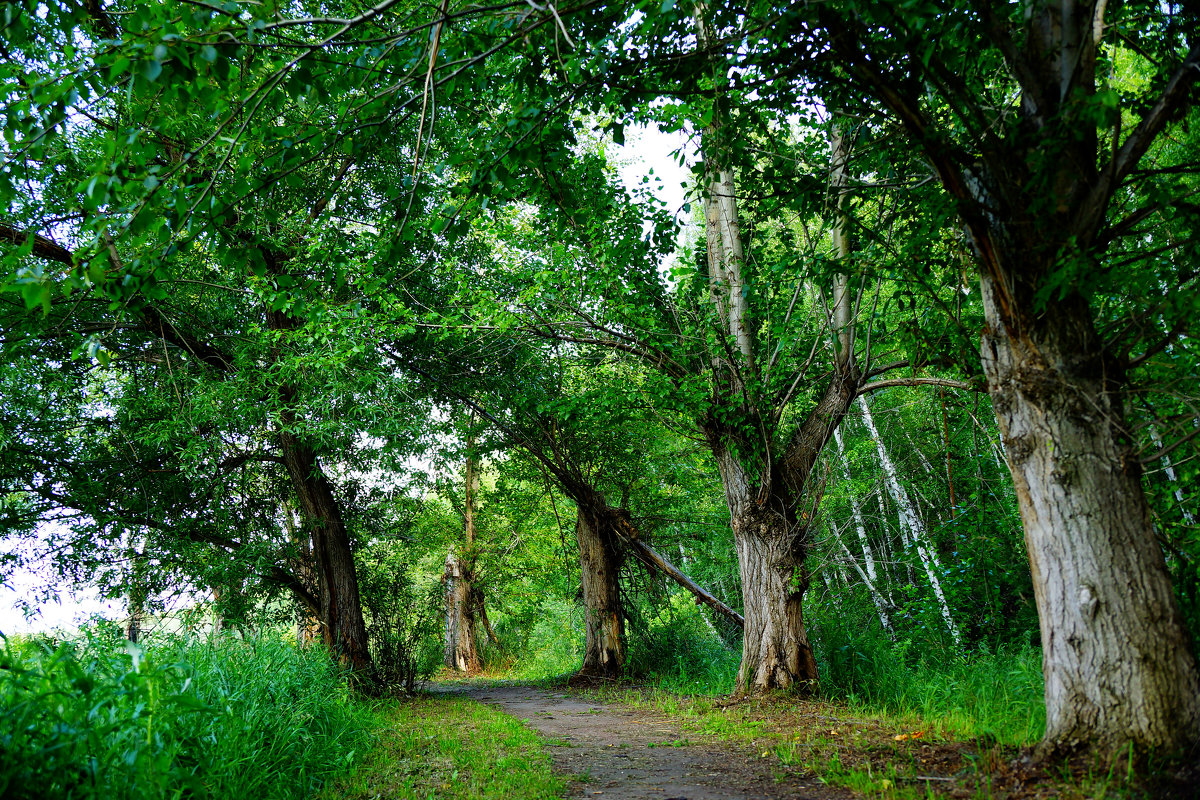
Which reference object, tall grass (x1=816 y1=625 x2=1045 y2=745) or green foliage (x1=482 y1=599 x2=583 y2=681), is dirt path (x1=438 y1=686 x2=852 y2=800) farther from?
green foliage (x1=482 y1=599 x2=583 y2=681)

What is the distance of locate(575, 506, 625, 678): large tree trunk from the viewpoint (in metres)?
12.5

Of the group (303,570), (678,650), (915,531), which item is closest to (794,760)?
(678,650)

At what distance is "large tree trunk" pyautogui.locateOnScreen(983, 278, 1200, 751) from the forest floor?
316mm

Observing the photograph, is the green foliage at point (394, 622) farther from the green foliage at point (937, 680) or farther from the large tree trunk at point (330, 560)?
the green foliage at point (937, 680)

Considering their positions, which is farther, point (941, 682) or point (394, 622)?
point (394, 622)

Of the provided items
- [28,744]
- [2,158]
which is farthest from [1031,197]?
[28,744]

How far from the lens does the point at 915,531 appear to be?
41.0 feet

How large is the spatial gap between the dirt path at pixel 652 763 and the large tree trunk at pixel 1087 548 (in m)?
1.45

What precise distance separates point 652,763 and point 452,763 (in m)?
1.47

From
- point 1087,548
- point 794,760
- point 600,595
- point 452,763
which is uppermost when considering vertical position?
point 1087,548

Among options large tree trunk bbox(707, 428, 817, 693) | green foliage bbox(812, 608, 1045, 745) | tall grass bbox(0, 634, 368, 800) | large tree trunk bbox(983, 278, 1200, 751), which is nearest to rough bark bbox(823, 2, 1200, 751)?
large tree trunk bbox(983, 278, 1200, 751)

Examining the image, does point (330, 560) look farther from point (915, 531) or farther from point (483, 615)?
point (483, 615)

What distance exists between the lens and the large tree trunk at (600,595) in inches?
494

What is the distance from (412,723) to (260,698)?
7.96 ft
